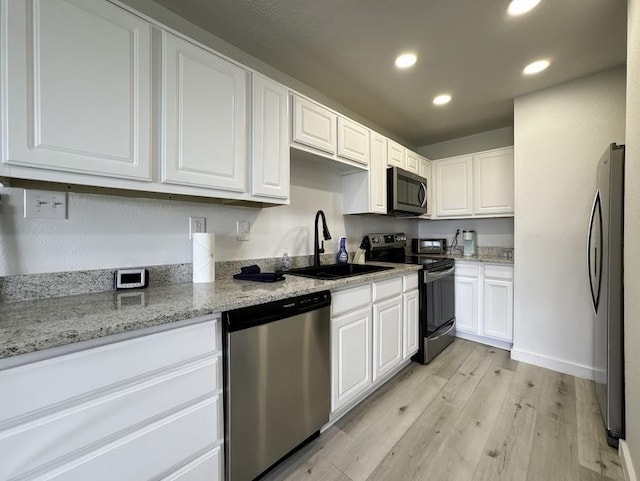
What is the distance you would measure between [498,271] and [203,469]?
2.90 m

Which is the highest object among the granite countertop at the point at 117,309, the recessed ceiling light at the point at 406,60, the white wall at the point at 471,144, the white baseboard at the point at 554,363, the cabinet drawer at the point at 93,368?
the recessed ceiling light at the point at 406,60

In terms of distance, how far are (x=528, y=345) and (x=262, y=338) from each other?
2.63 m

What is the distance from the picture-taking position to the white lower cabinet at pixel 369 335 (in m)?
1.61

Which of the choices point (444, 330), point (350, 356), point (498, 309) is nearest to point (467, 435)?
point (350, 356)

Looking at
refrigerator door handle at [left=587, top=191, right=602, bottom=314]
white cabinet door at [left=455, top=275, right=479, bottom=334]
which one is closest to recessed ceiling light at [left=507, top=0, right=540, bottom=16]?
refrigerator door handle at [left=587, top=191, right=602, bottom=314]

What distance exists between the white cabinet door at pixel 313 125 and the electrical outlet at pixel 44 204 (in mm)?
1233

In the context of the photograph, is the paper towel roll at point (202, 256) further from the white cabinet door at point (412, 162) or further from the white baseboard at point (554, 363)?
the white baseboard at point (554, 363)

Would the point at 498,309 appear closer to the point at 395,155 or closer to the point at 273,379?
the point at 395,155

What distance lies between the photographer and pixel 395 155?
8.98ft

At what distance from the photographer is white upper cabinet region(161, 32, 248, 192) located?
→ 1.21 meters

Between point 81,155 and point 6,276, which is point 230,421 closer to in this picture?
point 6,276

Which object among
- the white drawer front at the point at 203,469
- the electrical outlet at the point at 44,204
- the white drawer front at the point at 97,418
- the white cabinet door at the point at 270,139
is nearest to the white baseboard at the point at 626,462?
the white drawer front at the point at 203,469

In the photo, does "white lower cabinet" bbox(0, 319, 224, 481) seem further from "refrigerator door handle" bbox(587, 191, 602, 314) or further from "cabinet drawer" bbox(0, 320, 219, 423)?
"refrigerator door handle" bbox(587, 191, 602, 314)

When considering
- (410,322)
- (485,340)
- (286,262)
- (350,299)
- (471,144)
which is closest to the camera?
(350,299)
